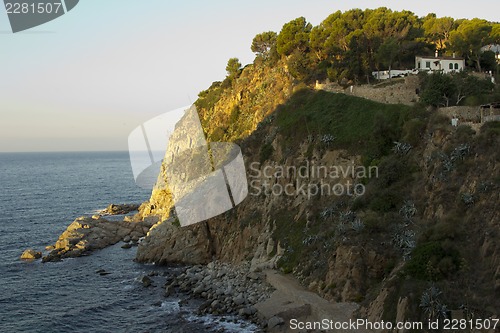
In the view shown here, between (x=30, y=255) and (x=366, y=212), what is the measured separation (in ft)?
139

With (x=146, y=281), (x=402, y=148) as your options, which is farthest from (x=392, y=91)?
(x=146, y=281)

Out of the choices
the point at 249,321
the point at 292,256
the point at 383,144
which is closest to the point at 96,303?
the point at 249,321

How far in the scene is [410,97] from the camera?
48438 millimetres

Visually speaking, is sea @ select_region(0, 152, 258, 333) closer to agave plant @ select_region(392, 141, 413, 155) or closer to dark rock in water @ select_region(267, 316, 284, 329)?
dark rock in water @ select_region(267, 316, 284, 329)

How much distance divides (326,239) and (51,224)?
55.9 metres

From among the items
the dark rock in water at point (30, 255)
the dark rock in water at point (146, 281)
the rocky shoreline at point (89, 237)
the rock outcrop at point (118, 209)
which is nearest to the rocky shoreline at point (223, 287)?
the dark rock in water at point (146, 281)

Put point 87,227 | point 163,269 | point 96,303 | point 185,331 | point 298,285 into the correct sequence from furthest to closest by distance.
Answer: point 87,227
point 163,269
point 96,303
point 298,285
point 185,331

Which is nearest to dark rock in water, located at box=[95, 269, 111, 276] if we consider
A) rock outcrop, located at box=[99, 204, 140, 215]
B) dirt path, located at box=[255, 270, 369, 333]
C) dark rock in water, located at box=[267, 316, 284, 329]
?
dirt path, located at box=[255, 270, 369, 333]

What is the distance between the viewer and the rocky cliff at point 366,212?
28.5 metres

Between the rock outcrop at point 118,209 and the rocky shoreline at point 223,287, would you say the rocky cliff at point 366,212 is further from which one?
the rock outcrop at point 118,209

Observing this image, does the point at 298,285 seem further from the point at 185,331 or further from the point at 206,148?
the point at 206,148

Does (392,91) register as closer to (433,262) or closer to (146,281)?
(433,262)

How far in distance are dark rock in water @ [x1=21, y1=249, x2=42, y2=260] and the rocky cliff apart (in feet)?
43.7

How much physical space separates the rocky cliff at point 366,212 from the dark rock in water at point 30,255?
43.7ft
